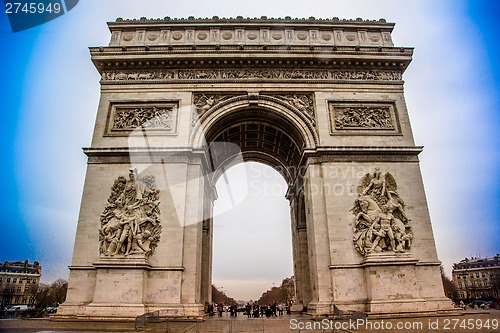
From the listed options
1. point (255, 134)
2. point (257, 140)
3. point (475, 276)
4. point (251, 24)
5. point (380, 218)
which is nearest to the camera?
point (380, 218)

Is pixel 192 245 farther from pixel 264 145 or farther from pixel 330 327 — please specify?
pixel 264 145

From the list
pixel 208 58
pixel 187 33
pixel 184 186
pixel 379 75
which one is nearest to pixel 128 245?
pixel 184 186

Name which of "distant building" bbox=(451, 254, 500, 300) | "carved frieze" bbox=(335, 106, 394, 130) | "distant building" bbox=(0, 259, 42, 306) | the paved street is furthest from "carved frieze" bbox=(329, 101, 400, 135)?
"distant building" bbox=(451, 254, 500, 300)

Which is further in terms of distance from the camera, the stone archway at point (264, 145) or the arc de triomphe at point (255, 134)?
the stone archway at point (264, 145)

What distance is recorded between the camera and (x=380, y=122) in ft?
58.2

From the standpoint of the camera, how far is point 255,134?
21500 millimetres

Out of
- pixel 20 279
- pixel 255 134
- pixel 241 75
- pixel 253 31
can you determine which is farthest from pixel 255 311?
pixel 20 279

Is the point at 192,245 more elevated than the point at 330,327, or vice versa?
the point at 192,245

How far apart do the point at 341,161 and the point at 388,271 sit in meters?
5.35

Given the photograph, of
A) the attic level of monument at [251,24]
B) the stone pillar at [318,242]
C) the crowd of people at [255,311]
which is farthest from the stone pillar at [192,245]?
the attic level of monument at [251,24]

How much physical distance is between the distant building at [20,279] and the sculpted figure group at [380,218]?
219 feet
